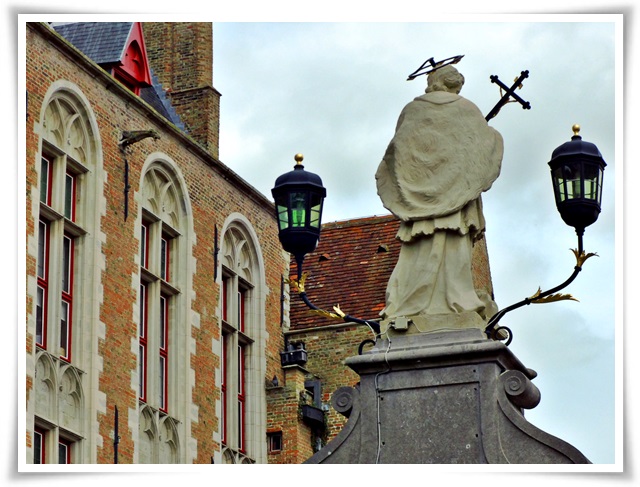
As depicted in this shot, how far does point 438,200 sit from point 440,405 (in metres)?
1.58

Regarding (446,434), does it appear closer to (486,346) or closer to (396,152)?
(486,346)

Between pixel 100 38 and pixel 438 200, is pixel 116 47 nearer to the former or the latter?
pixel 100 38

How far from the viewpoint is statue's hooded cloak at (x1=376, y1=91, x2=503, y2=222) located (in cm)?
1418

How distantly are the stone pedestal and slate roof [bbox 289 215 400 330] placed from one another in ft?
67.7

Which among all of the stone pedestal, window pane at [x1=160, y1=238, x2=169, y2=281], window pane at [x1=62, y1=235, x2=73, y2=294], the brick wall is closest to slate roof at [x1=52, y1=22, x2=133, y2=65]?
the brick wall

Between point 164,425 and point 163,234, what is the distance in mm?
3094

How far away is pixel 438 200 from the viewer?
14195 millimetres

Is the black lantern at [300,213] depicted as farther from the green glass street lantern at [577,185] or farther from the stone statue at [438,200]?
the green glass street lantern at [577,185]

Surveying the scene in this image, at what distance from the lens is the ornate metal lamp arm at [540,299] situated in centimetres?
1398

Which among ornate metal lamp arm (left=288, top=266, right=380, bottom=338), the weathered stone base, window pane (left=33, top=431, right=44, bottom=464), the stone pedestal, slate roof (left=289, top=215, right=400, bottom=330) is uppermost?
slate roof (left=289, top=215, right=400, bottom=330)

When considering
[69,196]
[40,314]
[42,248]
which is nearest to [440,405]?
[40,314]

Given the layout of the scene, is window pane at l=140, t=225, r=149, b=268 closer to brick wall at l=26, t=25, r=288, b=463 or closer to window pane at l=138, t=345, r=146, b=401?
brick wall at l=26, t=25, r=288, b=463

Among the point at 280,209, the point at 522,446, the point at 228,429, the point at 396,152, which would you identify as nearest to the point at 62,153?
the point at 228,429

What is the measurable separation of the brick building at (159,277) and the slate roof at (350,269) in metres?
0.04
